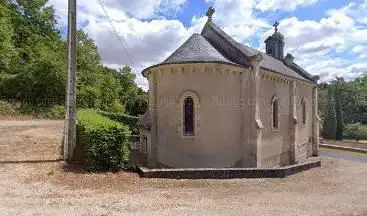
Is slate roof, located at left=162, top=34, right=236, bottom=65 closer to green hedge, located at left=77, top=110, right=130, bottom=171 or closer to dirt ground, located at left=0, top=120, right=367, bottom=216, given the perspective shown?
green hedge, located at left=77, top=110, right=130, bottom=171

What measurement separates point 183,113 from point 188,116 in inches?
11.4

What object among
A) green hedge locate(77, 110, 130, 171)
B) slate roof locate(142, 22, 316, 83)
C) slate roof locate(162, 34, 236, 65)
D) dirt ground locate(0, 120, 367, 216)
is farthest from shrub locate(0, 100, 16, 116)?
green hedge locate(77, 110, 130, 171)

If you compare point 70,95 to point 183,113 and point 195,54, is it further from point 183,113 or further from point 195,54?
point 195,54

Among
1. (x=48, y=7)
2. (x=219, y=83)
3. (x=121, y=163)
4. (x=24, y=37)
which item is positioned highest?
(x=48, y=7)

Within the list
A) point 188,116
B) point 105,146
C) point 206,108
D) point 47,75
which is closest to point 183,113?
point 188,116

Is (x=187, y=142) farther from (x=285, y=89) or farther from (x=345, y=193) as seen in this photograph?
(x=285, y=89)

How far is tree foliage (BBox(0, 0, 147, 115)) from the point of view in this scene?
35844 mm

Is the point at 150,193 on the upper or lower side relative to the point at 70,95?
lower

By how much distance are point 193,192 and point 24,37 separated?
41.0m

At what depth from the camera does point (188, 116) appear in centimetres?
1705

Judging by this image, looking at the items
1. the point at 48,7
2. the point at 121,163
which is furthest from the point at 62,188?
the point at 48,7

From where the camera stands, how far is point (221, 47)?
1945cm

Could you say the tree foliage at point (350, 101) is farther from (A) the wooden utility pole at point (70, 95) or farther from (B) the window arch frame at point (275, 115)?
(A) the wooden utility pole at point (70, 95)

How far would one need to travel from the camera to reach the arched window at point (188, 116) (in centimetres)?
1702
